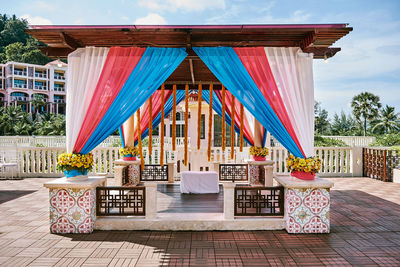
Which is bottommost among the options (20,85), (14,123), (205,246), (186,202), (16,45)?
(205,246)

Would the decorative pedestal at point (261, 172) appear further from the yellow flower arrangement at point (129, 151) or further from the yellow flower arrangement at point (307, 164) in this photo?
the yellow flower arrangement at point (129, 151)

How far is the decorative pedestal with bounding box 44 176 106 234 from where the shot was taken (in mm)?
3955

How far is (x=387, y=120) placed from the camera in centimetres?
3322

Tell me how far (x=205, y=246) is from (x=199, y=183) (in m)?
2.57

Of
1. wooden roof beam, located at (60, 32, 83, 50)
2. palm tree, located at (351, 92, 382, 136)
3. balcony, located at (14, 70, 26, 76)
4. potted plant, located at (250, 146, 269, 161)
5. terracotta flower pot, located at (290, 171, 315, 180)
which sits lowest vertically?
terracotta flower pot, located at (290, 171, 315, 180)

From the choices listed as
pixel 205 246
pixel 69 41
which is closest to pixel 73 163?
pixel 69 41

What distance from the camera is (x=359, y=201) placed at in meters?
5.79

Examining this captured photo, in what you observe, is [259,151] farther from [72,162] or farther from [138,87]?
[72,162]

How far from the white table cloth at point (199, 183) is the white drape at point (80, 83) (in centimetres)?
270

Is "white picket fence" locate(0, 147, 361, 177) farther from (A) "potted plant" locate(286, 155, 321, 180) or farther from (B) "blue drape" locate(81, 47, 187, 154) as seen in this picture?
(B) "blue drape" locate(81, 47, 187, 154)

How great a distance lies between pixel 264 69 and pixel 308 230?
2.45 meters

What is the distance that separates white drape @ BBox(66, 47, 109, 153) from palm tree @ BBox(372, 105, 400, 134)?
117 ft

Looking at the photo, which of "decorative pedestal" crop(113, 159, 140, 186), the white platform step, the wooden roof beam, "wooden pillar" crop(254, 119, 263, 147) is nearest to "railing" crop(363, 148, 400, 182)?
"wooden pillar" crop(254, 119, 263, 147)

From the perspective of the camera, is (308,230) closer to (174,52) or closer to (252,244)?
(252,244)
